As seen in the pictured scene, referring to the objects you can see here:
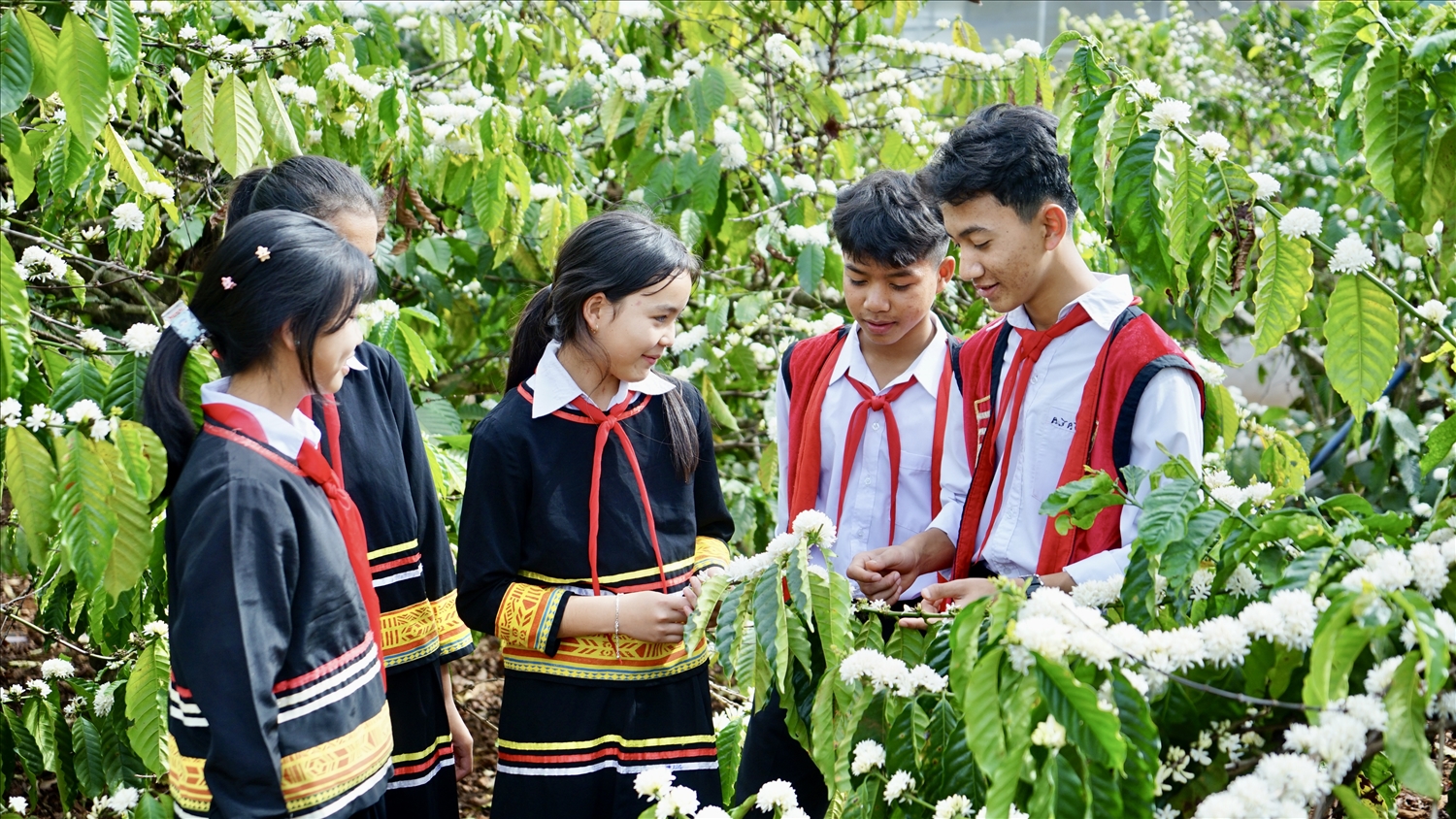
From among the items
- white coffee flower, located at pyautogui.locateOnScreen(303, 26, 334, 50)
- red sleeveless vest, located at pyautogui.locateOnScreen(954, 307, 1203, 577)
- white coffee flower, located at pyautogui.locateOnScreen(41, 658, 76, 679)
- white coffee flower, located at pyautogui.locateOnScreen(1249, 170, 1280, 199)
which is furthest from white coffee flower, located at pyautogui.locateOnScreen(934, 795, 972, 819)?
white coffee flower, located at pyautogui.locateOnScreen(303, 26, 334, 50)

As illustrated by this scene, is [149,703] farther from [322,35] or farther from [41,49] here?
[322,35]

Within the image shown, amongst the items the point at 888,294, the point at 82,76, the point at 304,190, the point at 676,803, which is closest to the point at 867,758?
the point at 676,803

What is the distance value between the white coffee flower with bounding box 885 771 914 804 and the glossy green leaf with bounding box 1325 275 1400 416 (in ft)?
2.41

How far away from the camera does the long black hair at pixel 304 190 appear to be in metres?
2.24

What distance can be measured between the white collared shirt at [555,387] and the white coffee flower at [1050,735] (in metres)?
1.29

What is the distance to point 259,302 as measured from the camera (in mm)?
1768

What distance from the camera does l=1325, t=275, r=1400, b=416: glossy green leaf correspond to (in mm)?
1535

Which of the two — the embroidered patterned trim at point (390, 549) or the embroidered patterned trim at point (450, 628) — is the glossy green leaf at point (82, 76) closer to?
the embroidered patterned trim at point (390, 549)

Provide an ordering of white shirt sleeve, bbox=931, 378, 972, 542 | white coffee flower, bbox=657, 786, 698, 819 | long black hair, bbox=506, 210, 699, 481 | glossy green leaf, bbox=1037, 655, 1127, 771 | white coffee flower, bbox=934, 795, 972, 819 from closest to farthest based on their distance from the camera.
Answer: glossy green leaf, bbox=1037, 655, 1127, 771
white coffee flower, bbox=934, 795, 972, 819
white coffee flower, bbox=657, 786, 698, 819
long black hair, bbox=506, 210, 699, 481
white shirt sleeve, bbox=931, 378, 972, 542

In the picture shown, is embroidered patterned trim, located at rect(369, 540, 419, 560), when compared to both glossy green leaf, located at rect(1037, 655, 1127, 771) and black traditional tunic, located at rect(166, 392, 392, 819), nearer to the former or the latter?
black traditional tunic, located at rect(166, 392, 392, 819)

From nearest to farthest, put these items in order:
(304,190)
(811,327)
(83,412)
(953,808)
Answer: (953,808) < (83,412) < (304,190) < (811,327)

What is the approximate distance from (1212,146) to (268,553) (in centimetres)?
136

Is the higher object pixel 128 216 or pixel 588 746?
pixel 128 216

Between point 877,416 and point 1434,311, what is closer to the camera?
point 1434,311
